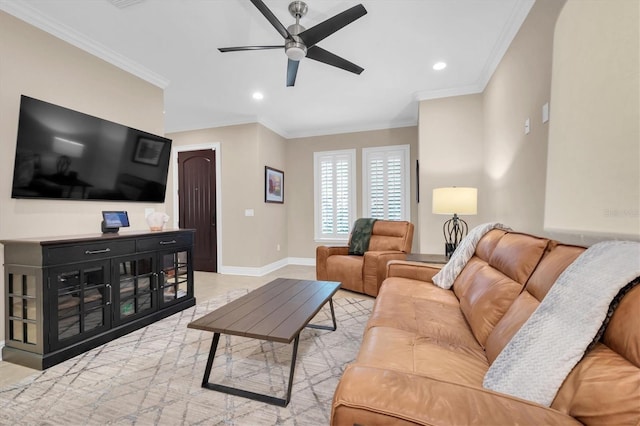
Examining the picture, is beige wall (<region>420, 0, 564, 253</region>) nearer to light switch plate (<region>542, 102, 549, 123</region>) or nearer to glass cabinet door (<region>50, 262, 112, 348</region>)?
light switch plate (<region>542, 102, 549, 123</region>)

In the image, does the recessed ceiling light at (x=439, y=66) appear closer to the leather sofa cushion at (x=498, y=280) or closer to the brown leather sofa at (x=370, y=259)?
the brown leather sofa at (x=370, y=259)

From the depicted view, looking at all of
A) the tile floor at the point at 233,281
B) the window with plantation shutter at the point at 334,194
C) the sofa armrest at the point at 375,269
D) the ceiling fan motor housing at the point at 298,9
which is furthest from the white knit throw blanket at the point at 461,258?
the window with plantation shutter at the point at 334,194

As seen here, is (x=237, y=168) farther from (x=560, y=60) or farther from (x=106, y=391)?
(x=560, y=60)

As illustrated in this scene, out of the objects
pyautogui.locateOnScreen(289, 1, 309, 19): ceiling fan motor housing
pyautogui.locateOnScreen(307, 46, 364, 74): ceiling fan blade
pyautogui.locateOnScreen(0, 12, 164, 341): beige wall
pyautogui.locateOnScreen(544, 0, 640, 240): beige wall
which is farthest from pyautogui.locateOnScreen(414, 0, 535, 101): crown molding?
pyautogui.locateOnScreen(0, 12, 164, 341): beige wall

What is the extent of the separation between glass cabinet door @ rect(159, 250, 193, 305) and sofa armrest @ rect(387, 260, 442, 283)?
2.27m

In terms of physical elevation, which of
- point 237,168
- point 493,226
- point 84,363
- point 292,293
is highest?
point 237,168

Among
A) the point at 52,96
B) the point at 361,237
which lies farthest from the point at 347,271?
the point at 52,96

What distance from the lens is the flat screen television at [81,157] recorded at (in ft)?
7.02

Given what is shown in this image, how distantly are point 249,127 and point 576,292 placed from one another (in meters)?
4.71

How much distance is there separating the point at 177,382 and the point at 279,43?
297 cm

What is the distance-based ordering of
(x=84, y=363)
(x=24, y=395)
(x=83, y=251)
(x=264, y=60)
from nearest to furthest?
(x=24, y=395) → (x=84, y=363) → (x=83, y=251) → (x=264, y=60)

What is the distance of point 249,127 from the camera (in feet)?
15.6

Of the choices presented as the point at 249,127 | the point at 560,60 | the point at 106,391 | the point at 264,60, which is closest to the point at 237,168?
the point at 249,127

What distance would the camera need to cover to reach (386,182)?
205 inches
